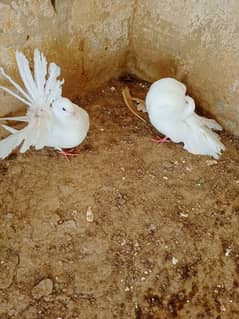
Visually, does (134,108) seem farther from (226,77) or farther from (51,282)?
(51,282)

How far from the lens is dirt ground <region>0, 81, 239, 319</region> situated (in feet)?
6.20

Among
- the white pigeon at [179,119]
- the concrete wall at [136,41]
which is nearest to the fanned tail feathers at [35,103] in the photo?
the concrete wall at [136,41]

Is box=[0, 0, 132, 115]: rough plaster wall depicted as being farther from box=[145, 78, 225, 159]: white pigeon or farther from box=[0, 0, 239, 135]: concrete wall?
box=[145, 78, 225, 159]: white pigeon

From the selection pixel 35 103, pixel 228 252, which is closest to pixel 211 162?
pixel 228 252

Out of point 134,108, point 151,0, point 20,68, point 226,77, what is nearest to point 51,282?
point 20,68

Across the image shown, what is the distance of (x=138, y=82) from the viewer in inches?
105

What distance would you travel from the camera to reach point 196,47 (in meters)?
2.33

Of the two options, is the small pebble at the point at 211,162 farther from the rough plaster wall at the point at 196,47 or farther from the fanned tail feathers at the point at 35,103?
the fanned tail feathers at the point at 35,103

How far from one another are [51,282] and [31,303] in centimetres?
10

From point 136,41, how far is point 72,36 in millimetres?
403

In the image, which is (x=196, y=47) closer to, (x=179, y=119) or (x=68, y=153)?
(x=179, y=119)

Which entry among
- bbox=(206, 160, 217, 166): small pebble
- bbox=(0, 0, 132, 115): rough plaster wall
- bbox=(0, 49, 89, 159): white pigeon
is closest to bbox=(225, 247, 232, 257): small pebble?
bbox=(206, 160, 217, 166): small pebble

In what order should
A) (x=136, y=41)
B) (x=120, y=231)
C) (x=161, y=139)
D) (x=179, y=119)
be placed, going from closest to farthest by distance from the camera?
(x=120, y=231), (x=179, y=119), (x=161, y=139), (x=136, y=41)

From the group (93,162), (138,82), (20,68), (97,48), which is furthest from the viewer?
(138,82)
